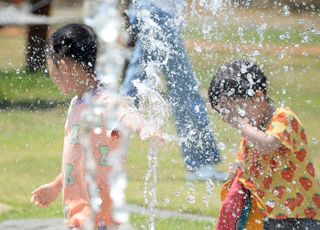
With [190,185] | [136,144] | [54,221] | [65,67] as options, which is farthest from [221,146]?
[65,67]

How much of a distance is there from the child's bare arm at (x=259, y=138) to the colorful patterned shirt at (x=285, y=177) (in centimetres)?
2

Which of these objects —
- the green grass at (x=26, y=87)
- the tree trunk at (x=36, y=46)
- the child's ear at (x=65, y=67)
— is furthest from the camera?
the tree trunk at (x=36, y=46)

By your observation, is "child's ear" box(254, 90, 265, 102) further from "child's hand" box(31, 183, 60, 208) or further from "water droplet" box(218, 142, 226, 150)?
"water droplet" box(218, 142, 226, 150)

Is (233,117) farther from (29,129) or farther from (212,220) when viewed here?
(29,129)

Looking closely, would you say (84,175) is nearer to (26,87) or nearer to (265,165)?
(265,165)

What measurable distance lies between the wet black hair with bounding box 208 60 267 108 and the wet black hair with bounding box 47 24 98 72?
47 centimetres

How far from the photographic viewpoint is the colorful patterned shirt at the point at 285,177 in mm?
4234

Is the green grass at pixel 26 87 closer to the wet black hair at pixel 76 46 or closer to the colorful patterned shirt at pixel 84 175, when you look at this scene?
the wet black hair at pixel 76 46

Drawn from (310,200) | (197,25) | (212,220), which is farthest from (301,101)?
(310,200)

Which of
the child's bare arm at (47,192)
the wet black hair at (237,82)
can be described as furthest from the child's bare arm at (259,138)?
the child's bare arm at (47,192)

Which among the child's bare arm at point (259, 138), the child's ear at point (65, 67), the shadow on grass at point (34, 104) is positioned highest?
the child's ear at point (65, 67)

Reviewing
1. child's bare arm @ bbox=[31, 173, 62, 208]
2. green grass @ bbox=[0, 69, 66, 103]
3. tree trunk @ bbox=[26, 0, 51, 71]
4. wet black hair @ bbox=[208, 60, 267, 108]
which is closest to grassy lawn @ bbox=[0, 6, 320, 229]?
green grass @ bbox=[0, 69, 66, 103]

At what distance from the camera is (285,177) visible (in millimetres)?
4238

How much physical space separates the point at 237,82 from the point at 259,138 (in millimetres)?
221
